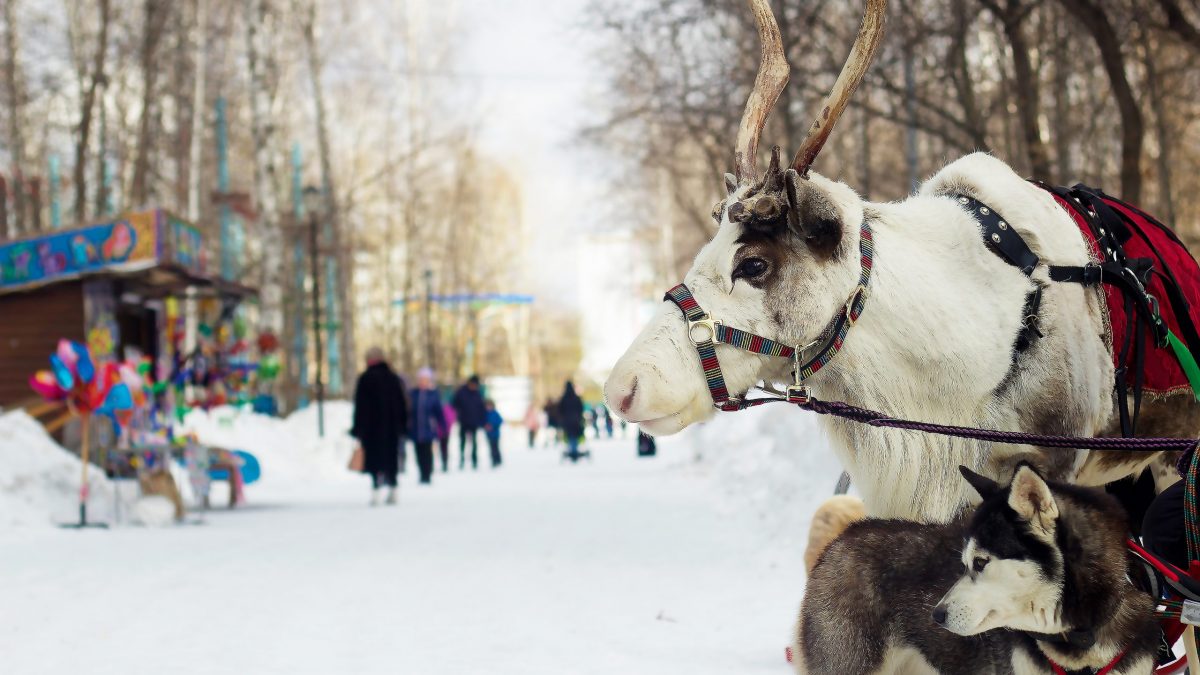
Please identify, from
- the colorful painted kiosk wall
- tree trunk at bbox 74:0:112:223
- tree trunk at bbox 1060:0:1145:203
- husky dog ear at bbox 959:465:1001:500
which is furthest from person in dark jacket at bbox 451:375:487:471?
husky dog ear at bbox 959:465:1001:500

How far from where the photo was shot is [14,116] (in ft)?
89.9

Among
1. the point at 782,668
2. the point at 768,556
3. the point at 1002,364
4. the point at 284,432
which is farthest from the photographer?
the point at 284,432

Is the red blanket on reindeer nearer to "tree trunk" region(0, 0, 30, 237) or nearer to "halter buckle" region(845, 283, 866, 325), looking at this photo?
"halter buckle" region(845, 283, 866, 325)

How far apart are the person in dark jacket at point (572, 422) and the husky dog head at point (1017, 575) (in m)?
26.0

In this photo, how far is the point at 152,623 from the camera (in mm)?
7742

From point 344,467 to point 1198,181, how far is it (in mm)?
23853

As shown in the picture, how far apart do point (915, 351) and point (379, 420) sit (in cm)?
1374

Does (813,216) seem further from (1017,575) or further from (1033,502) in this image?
(1017,575)

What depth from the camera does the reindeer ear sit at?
3584 mm

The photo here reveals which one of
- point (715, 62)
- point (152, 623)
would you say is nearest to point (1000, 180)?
point (152, 623)

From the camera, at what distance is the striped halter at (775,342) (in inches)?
144

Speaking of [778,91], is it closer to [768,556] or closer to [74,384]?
[768,556]

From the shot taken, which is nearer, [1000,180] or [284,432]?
[1000,180]

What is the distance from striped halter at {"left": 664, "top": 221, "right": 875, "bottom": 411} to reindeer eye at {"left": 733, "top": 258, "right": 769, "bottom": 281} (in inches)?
5.9
